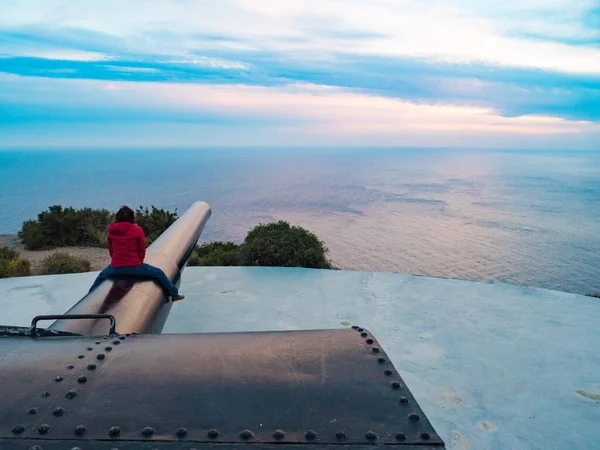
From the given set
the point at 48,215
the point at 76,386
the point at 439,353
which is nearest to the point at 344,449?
the point at 76,386

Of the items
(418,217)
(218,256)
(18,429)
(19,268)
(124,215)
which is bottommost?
(418,217)

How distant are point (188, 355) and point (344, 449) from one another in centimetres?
65

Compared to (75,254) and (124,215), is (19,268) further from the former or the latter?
(124,215)

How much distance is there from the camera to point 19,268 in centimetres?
940

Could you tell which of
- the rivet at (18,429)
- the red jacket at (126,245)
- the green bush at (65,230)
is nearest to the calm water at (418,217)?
the green bush at (65,230)

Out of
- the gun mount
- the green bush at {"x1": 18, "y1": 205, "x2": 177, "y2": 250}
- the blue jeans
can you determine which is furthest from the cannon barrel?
the green bush at {"x1": 18, "y1": 205, "x2": 177, "y2": 250}

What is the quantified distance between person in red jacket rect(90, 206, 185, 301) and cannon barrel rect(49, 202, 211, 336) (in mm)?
84

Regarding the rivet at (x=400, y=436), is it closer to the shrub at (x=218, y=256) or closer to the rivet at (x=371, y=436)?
the rivet at (x=371, y=436)

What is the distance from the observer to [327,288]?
6.46m

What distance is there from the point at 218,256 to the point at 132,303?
22.4 feet

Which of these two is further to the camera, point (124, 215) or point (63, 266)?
point (63, 266)

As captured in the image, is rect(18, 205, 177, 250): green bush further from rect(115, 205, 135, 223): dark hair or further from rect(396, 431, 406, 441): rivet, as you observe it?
rect(396, 431, 406, 441): rivet

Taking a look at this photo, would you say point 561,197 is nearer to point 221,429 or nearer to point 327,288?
point 327,288

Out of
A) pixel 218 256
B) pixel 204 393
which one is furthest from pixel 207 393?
pixel 218 256
